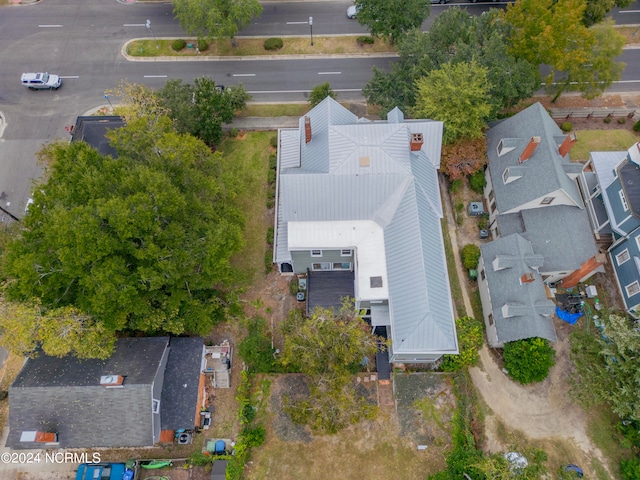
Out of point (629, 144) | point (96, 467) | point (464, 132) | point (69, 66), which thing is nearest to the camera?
point (96, 467)

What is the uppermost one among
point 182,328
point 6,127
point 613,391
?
point 6,127

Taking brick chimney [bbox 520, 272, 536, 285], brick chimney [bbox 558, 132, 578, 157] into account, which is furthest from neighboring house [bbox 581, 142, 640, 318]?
brick chimney [bbox 520, 272, 536, 285]

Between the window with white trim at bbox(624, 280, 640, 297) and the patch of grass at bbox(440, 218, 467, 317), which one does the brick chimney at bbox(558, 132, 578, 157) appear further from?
the window with white trim at bbox(624, 280, 640, 297)

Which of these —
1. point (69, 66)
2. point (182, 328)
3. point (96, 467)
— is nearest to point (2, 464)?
point (96, 467)

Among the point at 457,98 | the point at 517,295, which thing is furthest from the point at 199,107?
the point at 517,295

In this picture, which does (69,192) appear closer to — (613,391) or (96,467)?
(96,467)

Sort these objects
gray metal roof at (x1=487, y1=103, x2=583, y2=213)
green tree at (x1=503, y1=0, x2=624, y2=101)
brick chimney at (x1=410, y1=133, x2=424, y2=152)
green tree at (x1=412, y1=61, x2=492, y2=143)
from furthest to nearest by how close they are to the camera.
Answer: green tree at (x1=503, y1=0, x2=624, y2=101)
green tree at (x1=412, y1=61, x2=492, y2=143)
gray metal roof at (x1=487, y1=103, x2=583, y2=213)
brick chimney at (x1=410, y1=133, x2=424, y2=152)
